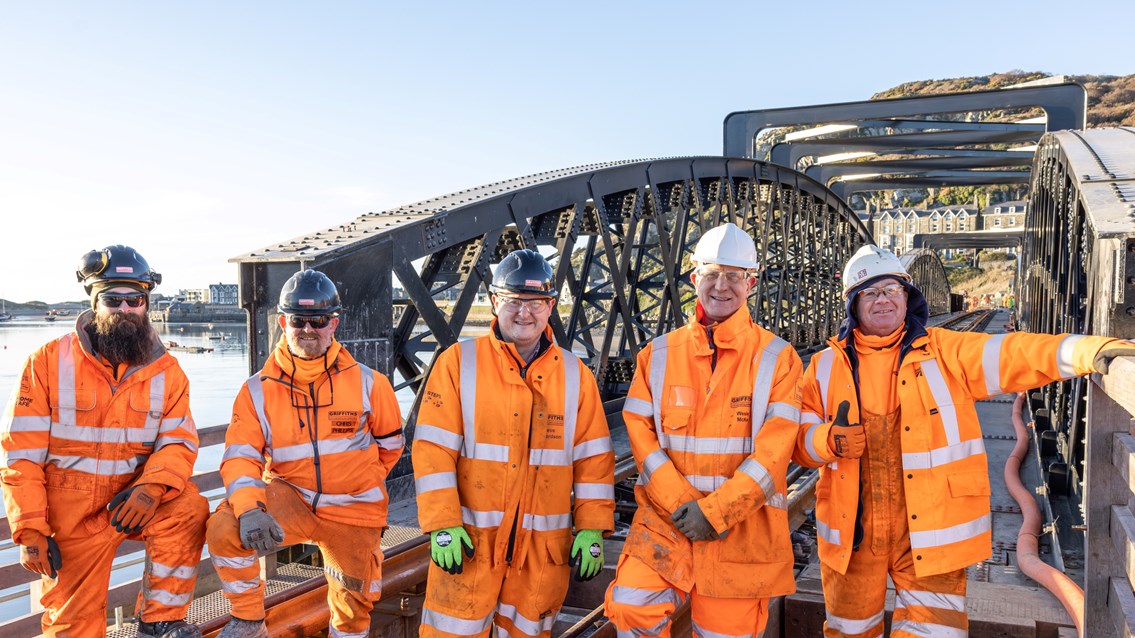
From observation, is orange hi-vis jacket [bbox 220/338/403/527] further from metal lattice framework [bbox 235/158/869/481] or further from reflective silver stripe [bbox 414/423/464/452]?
metal lattice framework [bbox 235/158/869/481]

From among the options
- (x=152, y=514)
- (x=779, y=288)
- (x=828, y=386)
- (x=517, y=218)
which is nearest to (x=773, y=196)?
(x=779, y=288)

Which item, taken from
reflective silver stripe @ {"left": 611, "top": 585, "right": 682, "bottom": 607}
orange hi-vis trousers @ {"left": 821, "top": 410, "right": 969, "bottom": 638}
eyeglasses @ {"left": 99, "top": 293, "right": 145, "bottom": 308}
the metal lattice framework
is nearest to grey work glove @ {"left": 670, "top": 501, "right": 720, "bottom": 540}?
reflective silver stripe @ {"left": 611, "top": 585, "right": 682, "bottom": 607}

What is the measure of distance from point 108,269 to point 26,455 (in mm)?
922

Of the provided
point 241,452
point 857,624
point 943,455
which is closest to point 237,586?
point 241,452

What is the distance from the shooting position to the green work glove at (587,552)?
355 cm

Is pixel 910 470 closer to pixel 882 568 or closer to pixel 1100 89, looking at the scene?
pixel 882 568

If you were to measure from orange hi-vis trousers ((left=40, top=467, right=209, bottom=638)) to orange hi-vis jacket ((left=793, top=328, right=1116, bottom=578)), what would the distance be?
9.70 ft

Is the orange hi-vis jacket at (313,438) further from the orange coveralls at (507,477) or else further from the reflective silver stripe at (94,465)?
the orange coveralls at (507,477)

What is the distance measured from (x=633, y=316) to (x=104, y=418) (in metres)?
8.34

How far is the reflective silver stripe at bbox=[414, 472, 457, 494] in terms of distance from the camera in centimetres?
349

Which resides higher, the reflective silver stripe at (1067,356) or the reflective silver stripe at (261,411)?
the reflective silver stripe at (1067,356)

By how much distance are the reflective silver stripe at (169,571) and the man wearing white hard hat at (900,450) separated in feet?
9.60

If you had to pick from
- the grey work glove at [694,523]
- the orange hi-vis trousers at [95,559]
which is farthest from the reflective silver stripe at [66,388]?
the grey work glove at [694,523]

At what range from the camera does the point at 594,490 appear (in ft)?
12.0
